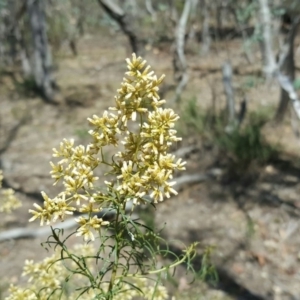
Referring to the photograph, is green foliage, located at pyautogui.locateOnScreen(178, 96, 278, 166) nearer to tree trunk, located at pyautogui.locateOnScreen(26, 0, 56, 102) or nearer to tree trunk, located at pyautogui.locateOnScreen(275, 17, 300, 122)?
tree trunk, located at pyautogui.locateOnScreen(275, 17, 300, 122)

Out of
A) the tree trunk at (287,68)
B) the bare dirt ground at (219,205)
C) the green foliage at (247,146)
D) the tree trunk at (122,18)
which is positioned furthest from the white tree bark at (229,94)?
the tree trunk at (122,18)

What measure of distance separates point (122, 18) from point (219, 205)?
3.46 m

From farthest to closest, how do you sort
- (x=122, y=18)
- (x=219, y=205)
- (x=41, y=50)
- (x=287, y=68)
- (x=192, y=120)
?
(x=41, y=50) < (x=122, y=18) < (x=287, y=68) < (x=192, y=120) < (x=219, y=205)

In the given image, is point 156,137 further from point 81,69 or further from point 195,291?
Answer: point 81,69

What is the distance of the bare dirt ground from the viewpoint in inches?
156

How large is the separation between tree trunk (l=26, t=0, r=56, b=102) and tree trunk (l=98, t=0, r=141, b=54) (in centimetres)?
245

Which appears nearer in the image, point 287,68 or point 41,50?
point 287,68

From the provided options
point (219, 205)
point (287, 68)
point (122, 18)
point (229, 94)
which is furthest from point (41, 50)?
point (219, 205)

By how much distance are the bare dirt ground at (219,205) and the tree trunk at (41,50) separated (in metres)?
0.60

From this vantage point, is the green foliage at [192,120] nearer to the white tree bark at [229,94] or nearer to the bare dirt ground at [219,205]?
the bare dirt ground at [219,205]

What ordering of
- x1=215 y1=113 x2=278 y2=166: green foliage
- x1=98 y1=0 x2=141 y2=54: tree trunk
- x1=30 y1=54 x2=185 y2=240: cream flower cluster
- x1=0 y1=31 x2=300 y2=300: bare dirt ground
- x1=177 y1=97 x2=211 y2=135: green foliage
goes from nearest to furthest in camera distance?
x1=30 y1=54 x2=185 y2=240: cream flower cluster < x1=0 y1=31 x2=300 y2=300: bare dirt ground < x1=215 y1=113 x2=278 y2=166: green foliage < x1=177 y1=97 x2=211 y2=135: green foliage < x1=98 y1=0 x2=141 y2=54: tree trunk

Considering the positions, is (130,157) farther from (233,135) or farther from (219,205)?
(233,135)

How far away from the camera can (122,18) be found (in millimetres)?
7133

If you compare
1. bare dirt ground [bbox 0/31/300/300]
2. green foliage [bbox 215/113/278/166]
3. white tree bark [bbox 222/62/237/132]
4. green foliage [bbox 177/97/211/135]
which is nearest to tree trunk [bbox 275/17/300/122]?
bare dirt ground [bbox 0/31/300/300]
